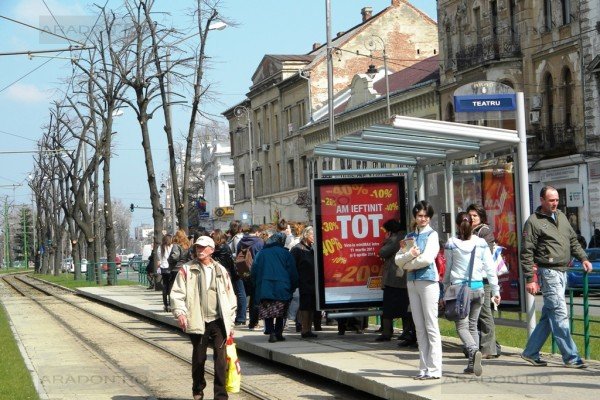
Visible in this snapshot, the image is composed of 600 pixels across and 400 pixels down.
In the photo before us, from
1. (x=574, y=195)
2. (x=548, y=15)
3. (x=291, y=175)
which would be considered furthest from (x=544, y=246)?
(x=291, y=175)

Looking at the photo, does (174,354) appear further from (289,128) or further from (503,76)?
(289,128)

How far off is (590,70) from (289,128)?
3610 centimetres

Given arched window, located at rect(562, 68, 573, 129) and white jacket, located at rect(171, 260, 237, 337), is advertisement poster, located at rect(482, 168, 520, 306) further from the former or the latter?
arched window, located at rect(562, 68, 573, 129)

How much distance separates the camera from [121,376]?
51.3 feet

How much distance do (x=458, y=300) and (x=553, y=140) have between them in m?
33.3

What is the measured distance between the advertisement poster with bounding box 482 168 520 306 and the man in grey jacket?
177 cm

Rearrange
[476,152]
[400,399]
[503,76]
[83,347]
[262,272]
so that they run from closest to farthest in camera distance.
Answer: [400,399], [476,152], [262,272], [83,347], [503,76]

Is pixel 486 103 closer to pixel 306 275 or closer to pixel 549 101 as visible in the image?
pixel 306 275

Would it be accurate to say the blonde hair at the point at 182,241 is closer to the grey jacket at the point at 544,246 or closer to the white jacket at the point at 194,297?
the white jacket at the point at 194,297

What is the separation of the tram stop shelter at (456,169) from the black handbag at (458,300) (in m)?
1.64

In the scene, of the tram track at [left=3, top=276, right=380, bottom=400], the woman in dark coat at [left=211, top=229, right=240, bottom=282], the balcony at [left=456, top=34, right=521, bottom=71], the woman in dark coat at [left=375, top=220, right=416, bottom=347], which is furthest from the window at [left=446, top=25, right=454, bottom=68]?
the woman in dark coat at [left=375, top=220, right=416, bottom=347]

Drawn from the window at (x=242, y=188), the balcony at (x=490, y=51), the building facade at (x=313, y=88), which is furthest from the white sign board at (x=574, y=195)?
the window at (x=242, y=188)

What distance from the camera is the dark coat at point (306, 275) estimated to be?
17.6 metres

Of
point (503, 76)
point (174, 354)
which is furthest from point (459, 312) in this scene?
point (503, 76)
